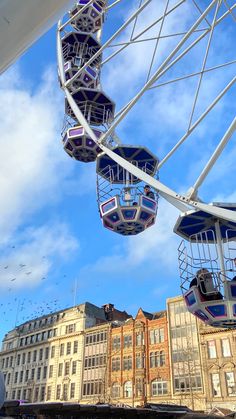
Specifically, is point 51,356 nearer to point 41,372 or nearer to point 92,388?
point 41,372

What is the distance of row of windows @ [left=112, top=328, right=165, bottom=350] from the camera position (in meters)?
55.3

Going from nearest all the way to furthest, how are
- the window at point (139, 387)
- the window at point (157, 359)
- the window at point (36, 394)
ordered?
1. the window at point (157, 359)
2. the window at point (139, 387)
3. the window at point (36, 394)

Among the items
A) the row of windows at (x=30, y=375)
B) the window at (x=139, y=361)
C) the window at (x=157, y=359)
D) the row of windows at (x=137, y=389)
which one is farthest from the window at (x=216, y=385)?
the row of windows at (x=30, y=375)

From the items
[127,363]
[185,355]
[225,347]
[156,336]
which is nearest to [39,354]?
[127,363]

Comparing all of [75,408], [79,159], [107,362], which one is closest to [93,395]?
[107,362]

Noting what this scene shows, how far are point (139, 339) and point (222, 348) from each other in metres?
13.0

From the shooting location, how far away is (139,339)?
57.5 m

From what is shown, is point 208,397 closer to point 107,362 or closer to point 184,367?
point 184,367

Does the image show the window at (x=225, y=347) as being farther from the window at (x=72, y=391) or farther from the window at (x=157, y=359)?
the window at (x=72, y=391)

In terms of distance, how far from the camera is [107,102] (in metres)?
22.3

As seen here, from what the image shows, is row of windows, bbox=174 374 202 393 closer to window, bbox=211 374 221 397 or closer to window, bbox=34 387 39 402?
window, bbox=211 374 221 397

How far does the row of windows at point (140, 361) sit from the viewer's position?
53781 millimetres

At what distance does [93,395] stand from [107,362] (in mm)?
4857

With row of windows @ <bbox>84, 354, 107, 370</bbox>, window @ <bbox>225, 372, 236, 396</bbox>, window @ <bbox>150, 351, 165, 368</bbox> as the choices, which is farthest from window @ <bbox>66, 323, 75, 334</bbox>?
window @ <bbox>225, 372, 236, 396</bbox>
